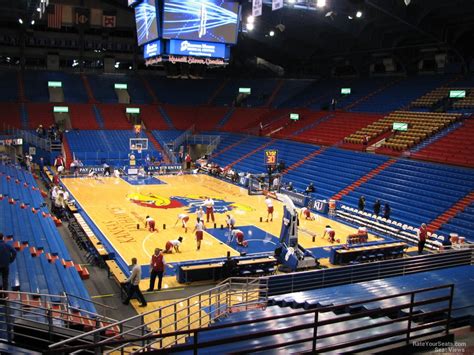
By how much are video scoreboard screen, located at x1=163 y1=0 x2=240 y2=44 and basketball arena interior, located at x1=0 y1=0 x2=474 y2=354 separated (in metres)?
0.08

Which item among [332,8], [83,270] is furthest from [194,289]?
[332,8]

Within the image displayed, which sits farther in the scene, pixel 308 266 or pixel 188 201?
pixel 188 201

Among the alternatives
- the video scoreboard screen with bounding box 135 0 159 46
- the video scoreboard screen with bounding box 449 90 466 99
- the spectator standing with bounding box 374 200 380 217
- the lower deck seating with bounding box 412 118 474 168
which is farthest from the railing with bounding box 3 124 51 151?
the video scoreboard screen with bounding box 449 90 466 99

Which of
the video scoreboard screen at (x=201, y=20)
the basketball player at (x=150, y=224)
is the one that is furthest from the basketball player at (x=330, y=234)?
the video scoreboard screen at (x=201, y=20)

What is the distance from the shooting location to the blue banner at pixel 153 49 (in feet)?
84.3

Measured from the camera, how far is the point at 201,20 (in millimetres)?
25328

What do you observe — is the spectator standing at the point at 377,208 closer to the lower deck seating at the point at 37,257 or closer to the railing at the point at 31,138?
the lower deck seating at the point at 37,257

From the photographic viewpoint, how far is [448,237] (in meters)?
20.6

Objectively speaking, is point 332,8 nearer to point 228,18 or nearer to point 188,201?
point 228,18

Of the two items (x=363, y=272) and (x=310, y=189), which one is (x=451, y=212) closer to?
(x=310, y=189)

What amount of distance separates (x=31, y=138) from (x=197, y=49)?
76.9ft

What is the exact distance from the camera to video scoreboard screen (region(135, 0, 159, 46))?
81.9 feet

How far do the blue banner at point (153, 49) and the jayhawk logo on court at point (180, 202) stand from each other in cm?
896

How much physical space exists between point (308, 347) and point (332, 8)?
28568 mm
